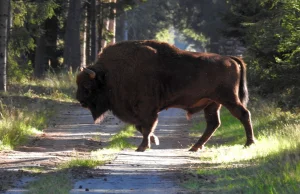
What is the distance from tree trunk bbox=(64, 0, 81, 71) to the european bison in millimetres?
18654

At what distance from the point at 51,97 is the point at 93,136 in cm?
985

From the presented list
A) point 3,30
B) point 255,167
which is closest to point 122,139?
point 255,167

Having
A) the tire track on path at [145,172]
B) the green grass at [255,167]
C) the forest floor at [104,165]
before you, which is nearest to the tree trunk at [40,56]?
the forest floor at [104,165]

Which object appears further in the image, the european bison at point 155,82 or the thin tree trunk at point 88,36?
the thin tree trunk at point 88,36

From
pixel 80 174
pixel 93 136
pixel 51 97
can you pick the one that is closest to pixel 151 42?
pixel 93 136

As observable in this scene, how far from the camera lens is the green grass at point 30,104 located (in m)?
18.1

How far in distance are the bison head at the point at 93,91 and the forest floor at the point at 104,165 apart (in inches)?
38.8

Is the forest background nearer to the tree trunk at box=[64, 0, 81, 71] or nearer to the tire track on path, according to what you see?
the tree trunk at box=[64, 0, 81, 71]

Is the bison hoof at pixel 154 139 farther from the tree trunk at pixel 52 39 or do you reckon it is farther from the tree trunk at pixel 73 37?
the tree trunk at pixel 52 39

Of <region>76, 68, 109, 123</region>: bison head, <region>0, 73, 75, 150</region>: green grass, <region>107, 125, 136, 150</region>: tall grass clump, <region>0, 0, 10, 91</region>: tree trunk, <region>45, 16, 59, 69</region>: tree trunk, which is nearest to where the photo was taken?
<region>76, 68, 109, 123</region>: bison head

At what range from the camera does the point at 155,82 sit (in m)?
16.6

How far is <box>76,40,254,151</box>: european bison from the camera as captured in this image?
16.7 metres

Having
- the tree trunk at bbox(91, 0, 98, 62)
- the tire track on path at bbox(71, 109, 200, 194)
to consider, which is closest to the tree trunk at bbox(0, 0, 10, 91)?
the tire track on path at bbox(71, 109, 200, 194)

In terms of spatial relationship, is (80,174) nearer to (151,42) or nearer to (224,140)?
(151,42)
